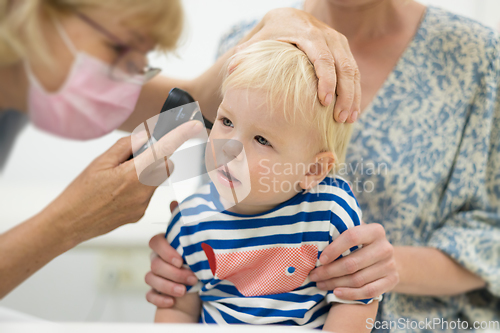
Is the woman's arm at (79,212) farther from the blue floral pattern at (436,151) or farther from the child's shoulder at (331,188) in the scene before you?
the blue floral pattern at (436,151)

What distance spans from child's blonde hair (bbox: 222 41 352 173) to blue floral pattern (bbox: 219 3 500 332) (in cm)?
27

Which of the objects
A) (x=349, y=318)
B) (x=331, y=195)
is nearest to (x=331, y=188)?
(x=331, y=195)

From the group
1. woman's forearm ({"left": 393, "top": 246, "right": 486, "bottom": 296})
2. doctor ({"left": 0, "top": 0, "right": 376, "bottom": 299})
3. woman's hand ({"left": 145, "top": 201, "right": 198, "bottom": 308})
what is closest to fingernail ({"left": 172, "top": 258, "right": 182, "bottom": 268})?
woman's hand ({"left": 145, "top": 201, "right": 198, "bottom": 308})

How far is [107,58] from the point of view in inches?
19.4

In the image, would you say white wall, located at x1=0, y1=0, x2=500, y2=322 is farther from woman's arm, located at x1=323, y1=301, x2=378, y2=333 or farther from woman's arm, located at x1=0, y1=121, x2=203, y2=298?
woman's arm, located at x1=323, y1=301, x2=378, y2=333

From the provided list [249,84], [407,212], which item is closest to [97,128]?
[249,84]

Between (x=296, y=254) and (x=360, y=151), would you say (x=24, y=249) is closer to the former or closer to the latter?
(x=296, y=254)

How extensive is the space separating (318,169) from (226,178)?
0.17 m

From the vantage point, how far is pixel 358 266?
692 mm

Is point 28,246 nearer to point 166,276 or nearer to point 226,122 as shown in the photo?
point 166,276

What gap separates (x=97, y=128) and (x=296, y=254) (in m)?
0.38

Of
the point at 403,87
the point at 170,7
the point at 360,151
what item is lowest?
the point at 360,151

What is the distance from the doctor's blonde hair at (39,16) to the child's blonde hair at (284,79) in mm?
150

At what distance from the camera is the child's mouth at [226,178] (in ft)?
2.06
